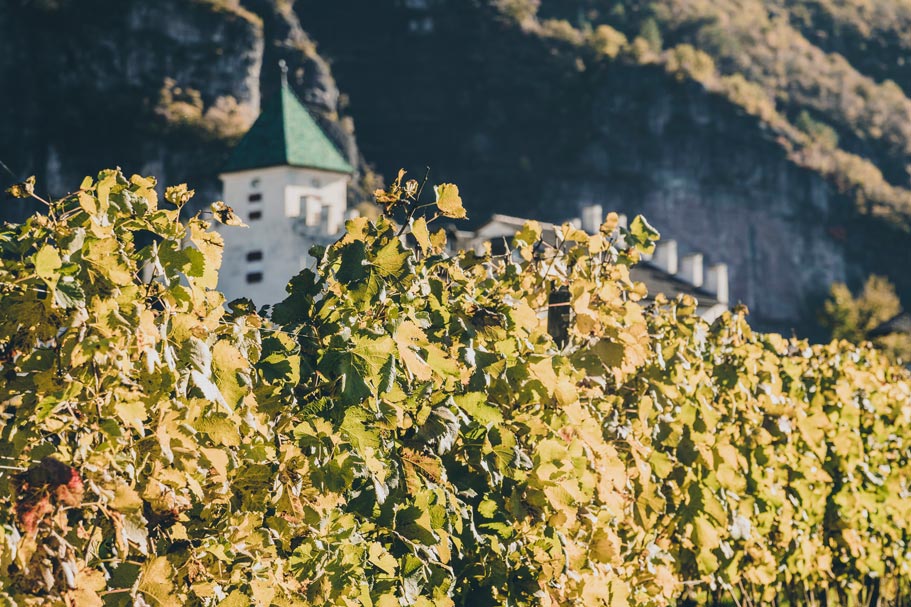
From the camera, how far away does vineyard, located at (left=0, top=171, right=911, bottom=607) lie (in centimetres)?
294

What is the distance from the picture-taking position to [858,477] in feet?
27.6

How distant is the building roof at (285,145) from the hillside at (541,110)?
21.7 m

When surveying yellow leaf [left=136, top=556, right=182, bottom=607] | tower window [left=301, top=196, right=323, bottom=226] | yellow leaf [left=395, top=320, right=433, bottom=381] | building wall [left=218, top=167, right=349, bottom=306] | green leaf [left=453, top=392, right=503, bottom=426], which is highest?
yellow leaf [left=395, top=320, right=433, bottom=381]

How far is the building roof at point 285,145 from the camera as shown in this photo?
43.2m

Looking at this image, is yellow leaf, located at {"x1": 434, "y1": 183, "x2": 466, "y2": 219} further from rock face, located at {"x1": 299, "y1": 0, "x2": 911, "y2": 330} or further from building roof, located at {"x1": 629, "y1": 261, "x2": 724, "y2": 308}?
rock face, located at {"x1": 299, "y1": 0, "x2": 911, "y2": 330}

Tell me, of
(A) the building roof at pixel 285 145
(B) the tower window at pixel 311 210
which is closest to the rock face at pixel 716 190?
(A) the building roof at pixel 285 145

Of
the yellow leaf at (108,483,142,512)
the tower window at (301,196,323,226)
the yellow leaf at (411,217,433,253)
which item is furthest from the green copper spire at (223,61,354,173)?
the yellow leaf at (108,483,142,512)

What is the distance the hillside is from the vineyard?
6237 cm

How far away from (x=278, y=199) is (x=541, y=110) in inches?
Answer: 1876

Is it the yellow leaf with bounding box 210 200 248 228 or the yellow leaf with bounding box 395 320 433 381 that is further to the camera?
the yellow leaf with bounding box 395 320 433 381

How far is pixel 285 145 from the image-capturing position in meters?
43.6

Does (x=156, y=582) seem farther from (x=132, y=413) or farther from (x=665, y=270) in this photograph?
(x=665, y=270)

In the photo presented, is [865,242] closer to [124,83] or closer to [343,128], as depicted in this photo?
[343,128]

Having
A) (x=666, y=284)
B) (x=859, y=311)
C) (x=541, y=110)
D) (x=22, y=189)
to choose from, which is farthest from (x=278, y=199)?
(x=541, y=110)
